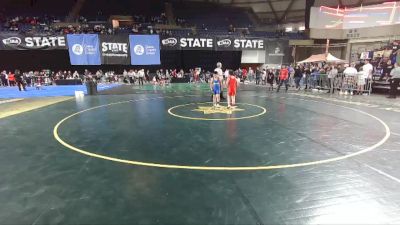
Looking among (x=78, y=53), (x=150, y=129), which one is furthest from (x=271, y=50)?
(x=150, y=129)

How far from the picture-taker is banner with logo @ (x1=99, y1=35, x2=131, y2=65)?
24281 mm

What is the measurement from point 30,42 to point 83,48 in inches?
158

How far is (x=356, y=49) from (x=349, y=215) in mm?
29604

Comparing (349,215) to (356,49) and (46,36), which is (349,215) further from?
(356,49)

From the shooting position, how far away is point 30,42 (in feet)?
75.7

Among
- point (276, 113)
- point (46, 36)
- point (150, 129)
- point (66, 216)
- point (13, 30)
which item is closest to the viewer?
point (66, 216)

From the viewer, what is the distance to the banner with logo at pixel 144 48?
24922 mm

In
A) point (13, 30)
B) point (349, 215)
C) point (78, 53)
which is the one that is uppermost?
point (13, 30)

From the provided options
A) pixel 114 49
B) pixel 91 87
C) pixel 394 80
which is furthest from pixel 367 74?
pixel 114 49

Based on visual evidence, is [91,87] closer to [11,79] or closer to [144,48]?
[144,48]

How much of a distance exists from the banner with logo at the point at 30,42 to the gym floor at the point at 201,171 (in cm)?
1588

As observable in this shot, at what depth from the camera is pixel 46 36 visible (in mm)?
23188

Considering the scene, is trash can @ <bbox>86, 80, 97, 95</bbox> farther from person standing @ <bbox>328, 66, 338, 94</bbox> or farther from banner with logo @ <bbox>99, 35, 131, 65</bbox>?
person standing @ <bbox>328, 66, 338, 94</bbox>

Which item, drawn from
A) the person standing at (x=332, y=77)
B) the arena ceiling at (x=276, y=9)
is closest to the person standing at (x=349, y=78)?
the person standing at (x=332, y=77)
